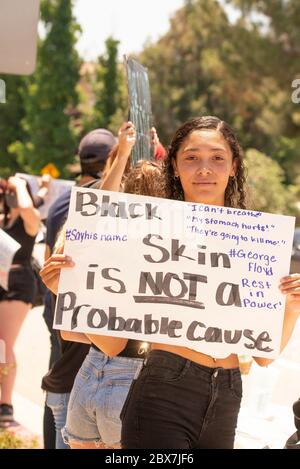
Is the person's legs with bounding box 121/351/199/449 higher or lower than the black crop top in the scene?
lower

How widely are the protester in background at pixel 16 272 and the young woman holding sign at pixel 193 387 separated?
9.46 ft

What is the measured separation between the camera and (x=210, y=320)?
2.62m

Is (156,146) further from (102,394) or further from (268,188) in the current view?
(268,188)

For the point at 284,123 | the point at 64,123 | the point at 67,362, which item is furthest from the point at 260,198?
the point at 67,362

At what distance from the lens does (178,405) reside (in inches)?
99.3

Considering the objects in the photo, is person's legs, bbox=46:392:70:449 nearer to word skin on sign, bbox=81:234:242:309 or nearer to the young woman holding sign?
the young woman holding sign

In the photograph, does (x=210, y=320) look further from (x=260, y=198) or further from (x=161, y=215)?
(x=260, y=198)

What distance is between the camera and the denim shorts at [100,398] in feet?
10.00

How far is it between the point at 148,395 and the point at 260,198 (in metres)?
23.9

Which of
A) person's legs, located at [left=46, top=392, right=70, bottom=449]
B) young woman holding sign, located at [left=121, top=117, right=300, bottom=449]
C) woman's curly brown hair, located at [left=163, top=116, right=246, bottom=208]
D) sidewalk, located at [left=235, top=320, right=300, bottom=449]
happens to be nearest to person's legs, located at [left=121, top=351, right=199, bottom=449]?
young woman holding sign, located at [left=121, top=117, right=300, bottom=449]

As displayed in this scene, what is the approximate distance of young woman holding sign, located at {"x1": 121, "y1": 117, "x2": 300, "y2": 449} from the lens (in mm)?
2525

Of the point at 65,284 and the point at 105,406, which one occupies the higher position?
the point at 65,284

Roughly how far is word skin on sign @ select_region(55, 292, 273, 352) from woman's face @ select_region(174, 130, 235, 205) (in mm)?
421
